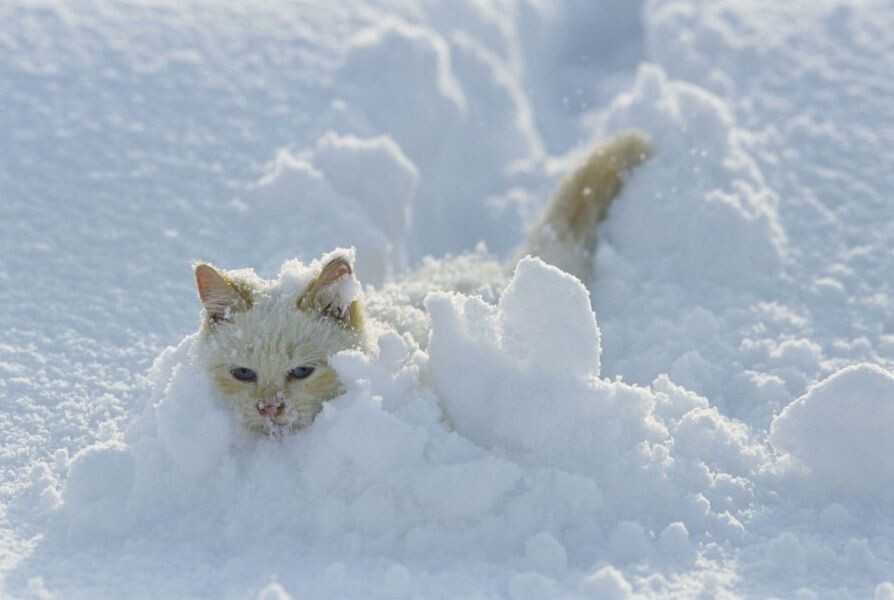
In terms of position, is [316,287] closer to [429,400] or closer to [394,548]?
[429,400]

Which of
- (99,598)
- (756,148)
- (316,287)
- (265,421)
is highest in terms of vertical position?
(756,148)

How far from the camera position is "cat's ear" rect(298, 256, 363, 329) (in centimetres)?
256

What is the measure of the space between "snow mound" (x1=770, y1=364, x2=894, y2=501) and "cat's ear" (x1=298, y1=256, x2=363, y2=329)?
1129mm

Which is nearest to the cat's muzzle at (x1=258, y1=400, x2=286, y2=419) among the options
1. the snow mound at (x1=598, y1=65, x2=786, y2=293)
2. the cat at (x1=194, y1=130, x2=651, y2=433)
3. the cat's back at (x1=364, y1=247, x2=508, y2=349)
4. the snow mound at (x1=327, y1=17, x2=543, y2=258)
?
the cat at (x1=194, y1=130, x2=651, y2=433)

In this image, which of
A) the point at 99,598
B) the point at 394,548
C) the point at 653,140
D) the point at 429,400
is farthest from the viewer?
the point at 653,140

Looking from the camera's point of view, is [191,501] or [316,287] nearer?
[191,501]

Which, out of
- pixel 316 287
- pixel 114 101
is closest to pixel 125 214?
pixel 114 101

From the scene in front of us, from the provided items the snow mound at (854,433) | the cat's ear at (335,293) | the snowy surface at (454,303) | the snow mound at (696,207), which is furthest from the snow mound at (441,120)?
the snow mound at (854,433)

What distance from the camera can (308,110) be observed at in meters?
4.43

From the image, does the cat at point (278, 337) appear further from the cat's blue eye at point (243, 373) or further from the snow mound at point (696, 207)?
the snow mound at point (696, 207)

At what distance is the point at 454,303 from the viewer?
2537 mm

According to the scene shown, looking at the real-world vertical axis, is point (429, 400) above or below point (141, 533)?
above

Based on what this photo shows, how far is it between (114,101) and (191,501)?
2323 millimetres

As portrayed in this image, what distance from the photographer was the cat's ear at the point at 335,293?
8.39ft
